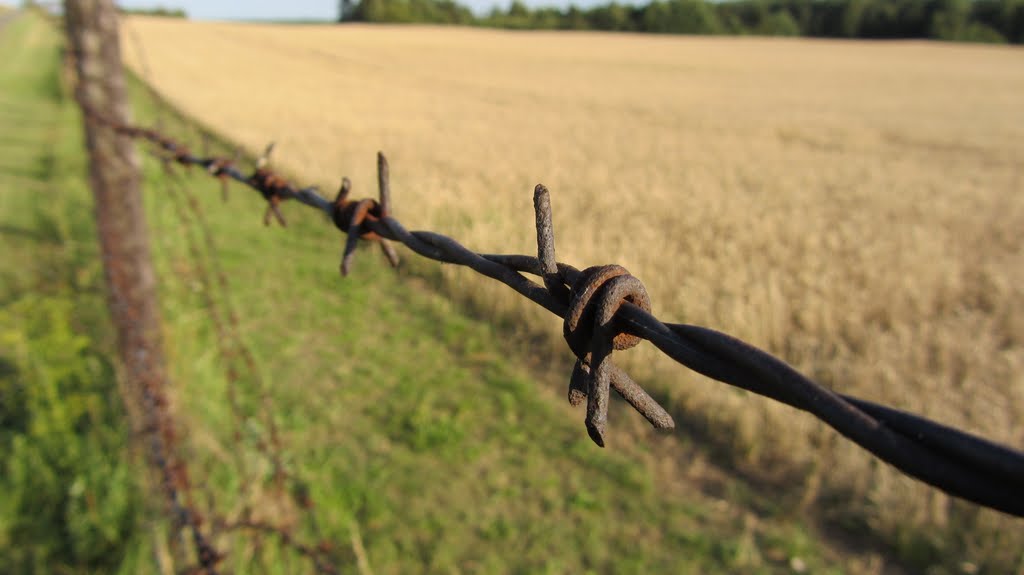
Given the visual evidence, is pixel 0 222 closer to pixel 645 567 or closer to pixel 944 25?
pixel 645 567

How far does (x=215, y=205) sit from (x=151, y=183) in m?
0.73

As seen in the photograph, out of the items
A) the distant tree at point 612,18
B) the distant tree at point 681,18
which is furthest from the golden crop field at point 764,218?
the distant tree at point 612,18

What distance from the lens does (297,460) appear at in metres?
3.19

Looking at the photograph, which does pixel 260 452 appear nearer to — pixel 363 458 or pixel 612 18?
pixel 363 458

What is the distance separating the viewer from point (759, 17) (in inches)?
2891

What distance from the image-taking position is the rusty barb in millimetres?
501

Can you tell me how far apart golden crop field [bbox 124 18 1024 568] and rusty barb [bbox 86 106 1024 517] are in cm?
254

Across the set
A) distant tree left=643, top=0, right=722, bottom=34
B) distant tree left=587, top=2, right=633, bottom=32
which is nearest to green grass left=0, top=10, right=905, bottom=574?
distant tree left=643, top=0, right=722, bottom=34

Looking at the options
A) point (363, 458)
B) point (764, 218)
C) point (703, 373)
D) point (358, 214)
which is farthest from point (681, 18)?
point (703, 373)

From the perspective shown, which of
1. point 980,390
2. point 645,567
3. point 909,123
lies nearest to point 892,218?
point 980,390

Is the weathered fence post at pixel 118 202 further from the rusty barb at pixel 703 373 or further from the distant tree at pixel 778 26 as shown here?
the distant tree at pixel 778 26

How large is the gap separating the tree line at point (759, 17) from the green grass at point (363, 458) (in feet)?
236

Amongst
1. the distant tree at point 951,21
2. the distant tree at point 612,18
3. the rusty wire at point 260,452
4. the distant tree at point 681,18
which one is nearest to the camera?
the rusty wire at point 260,452

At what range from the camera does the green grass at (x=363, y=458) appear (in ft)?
8.48
